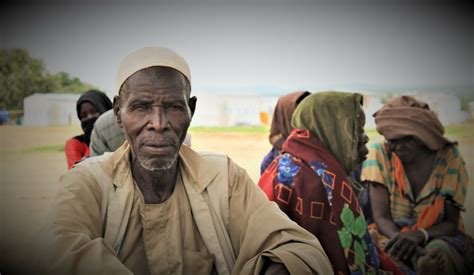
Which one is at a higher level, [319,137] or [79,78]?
[79,78]

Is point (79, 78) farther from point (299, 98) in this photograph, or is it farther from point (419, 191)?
point (419, 191)

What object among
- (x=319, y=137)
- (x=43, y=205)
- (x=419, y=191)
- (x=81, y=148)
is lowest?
(x=43, y=205)

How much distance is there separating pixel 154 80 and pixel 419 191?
355 centimetres

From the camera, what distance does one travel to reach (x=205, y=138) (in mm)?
6840

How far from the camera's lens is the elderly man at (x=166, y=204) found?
1997 millimetres

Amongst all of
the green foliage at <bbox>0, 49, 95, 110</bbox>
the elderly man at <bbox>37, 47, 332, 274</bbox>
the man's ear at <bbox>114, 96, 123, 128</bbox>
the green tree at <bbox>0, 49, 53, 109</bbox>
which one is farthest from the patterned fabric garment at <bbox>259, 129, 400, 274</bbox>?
the green tree at <bbox>0, 49, 53, 109</bbox>

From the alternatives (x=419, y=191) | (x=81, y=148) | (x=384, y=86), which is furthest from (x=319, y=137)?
(x=384, y=86)

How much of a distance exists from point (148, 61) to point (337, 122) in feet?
6.18

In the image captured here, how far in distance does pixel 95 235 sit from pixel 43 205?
4.80m

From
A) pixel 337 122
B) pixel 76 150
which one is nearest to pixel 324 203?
pixel 337 122

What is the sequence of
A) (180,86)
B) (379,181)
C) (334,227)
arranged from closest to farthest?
(180,86) → (334,227) → (379,181)

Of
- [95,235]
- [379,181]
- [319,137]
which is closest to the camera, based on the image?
A: [95,235]

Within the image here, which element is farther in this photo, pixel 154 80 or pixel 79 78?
pixel 79 78

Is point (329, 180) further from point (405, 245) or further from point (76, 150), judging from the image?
point (76, 150)
